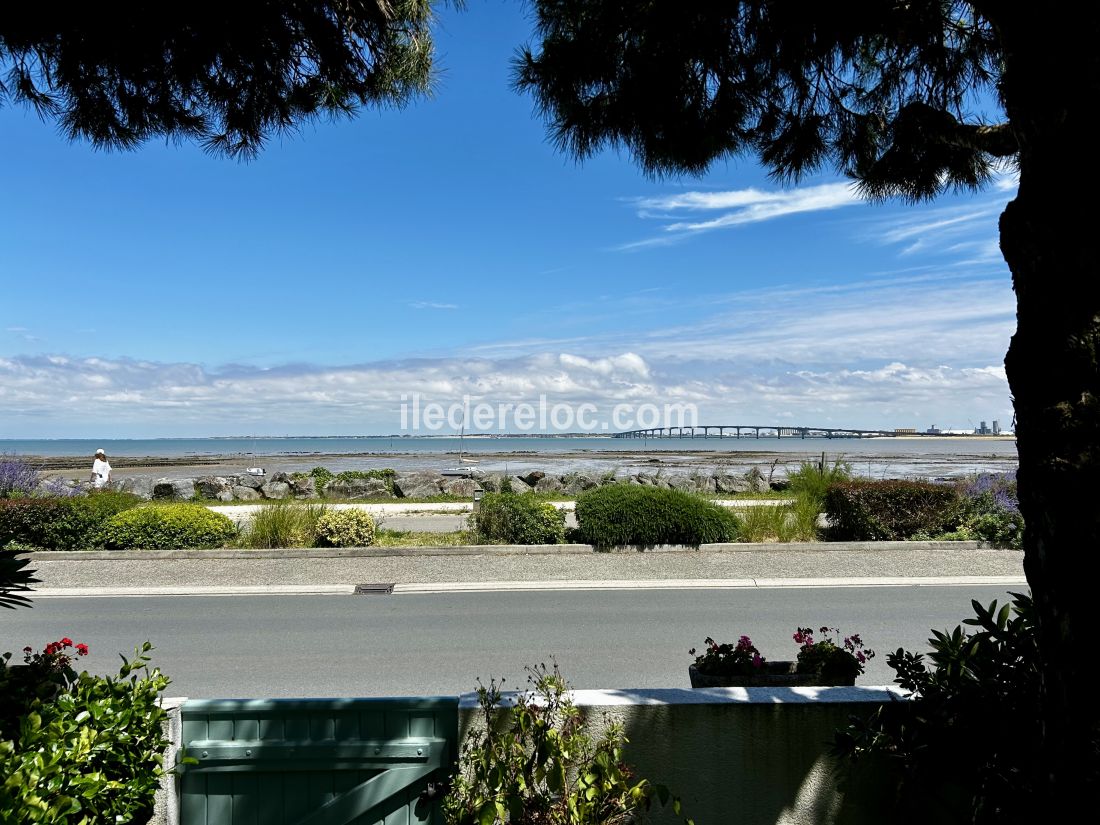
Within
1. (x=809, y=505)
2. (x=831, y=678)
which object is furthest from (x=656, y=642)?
(x=809, y=505)

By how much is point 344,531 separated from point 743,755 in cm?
1088

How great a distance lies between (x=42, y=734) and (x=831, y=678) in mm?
4143

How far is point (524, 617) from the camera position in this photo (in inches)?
364

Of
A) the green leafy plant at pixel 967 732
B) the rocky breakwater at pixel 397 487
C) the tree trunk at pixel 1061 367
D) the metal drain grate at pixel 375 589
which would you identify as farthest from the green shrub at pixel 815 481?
the tree trunk at pixel 1061 367

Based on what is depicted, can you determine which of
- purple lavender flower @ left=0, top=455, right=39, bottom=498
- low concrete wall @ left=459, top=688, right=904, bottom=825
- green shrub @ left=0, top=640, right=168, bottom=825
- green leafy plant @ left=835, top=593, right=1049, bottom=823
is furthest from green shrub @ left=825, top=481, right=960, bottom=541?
purple lavender flower @ left=0, top=455, right=39, bottom=498

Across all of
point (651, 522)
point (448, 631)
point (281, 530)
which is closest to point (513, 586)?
point (448, 631)

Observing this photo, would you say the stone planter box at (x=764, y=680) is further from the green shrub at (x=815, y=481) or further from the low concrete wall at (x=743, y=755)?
the green shrub at (x=815, y=481)

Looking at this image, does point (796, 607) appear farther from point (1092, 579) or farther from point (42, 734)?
point (42, 734)

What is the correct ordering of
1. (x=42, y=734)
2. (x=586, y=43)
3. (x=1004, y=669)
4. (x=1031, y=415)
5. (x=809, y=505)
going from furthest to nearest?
(x=809, y=505), (x=586, y=43), (x=1004, y=669), (x=42, y=734), (x=1031, y=415)

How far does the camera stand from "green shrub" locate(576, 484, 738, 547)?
13.0 meters

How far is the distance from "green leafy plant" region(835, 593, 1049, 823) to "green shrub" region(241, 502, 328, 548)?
11.7 metres

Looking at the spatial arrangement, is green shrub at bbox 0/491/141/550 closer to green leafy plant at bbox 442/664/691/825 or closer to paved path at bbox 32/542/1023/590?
paved path at bbox 32/542/1023/590

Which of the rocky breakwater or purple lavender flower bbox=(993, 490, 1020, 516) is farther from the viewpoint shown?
the rocky breakwater

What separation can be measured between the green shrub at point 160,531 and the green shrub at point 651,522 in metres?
6.49
